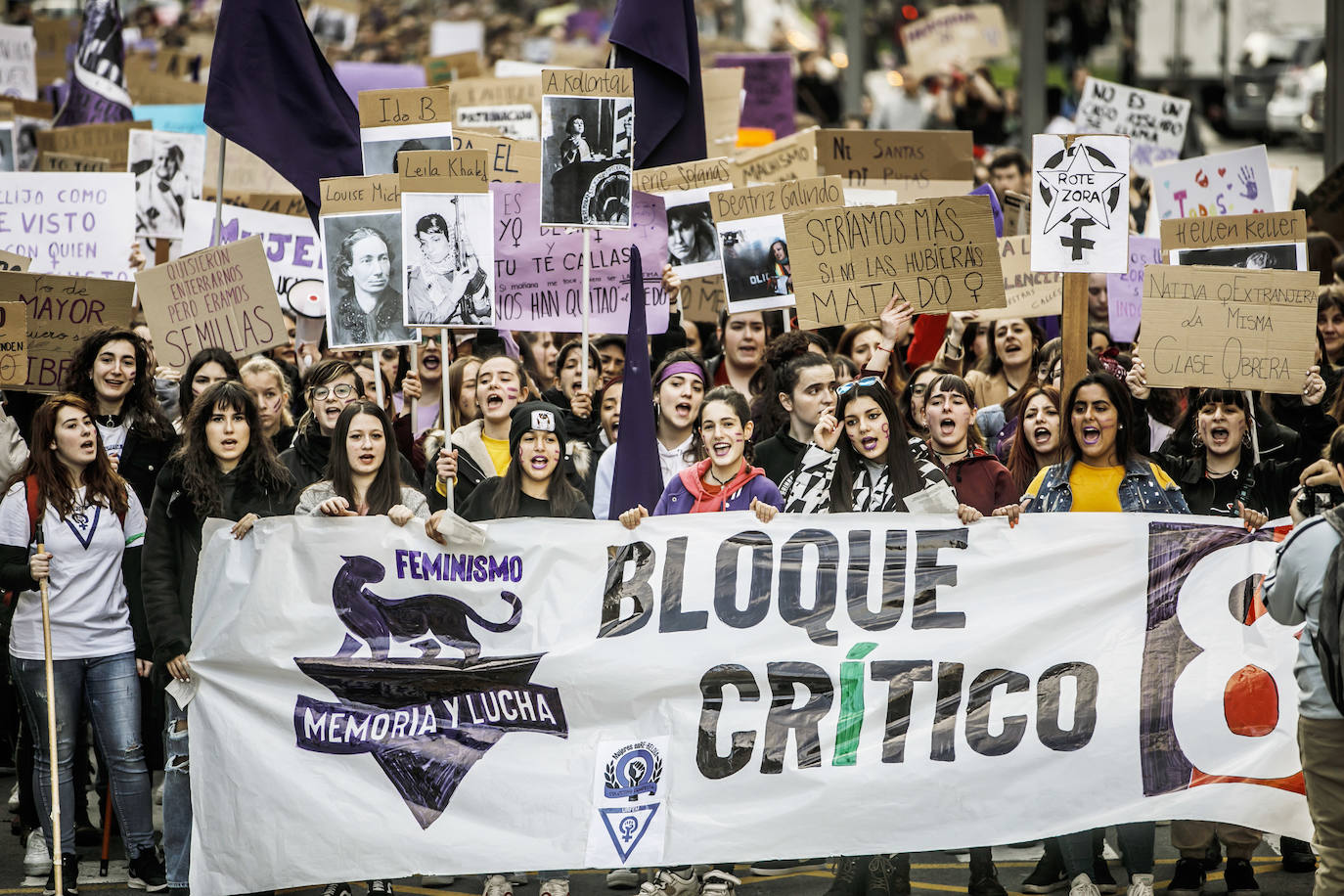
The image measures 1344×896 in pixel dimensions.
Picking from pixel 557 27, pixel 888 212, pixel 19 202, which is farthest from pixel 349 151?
pixel 557 27

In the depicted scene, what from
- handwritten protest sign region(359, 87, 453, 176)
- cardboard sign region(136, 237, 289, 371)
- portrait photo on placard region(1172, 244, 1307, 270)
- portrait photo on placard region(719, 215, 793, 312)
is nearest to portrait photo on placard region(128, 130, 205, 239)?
cardboard sign region(136, 237, 289, 371)

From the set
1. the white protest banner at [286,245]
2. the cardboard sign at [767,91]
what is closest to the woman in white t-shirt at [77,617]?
the white protest banner at [286,245]

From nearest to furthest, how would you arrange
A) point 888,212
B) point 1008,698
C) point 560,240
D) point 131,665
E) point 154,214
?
1. point 1008,698
2. point 131,665
3. point 888,212
4. point 560,240
5. point 154,214

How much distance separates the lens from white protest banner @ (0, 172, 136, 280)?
9812mm

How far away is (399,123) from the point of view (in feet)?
28.1

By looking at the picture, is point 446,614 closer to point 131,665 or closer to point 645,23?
point 131,665

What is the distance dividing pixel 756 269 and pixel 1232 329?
276cm

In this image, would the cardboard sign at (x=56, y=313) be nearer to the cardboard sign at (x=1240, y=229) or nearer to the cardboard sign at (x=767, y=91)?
the cardboard sign at (x=1240, y=229)

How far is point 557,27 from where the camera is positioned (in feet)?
114

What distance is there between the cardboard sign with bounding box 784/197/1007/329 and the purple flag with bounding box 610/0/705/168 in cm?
210

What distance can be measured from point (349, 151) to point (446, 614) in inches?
152

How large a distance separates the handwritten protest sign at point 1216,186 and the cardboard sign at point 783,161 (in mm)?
2096

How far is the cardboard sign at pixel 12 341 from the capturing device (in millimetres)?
7258

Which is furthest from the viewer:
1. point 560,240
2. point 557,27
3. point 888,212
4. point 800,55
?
point 557,27
